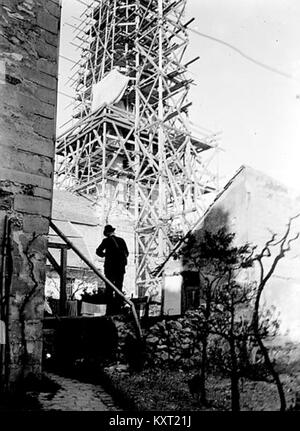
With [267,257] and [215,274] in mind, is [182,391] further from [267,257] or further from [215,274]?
[267,257]

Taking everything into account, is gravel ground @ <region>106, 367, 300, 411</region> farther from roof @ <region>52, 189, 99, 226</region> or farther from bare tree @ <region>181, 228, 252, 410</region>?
roof @ <region>52, 189, 99, 226</region>

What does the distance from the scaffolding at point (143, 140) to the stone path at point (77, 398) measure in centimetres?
1141

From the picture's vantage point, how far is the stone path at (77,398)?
175 inches

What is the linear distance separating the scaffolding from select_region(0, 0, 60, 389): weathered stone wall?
11568mm

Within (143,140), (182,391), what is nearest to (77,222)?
(143,140)

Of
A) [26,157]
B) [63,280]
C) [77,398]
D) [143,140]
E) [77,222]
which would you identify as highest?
[143,140]

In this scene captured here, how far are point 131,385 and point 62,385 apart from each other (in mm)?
810

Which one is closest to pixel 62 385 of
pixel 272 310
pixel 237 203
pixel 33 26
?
pixel 272 310

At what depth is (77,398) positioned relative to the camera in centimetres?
471

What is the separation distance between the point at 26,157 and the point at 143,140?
1500 cm

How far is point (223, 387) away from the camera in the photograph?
469 centimetres

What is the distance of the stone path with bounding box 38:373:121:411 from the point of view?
4.45 meters
